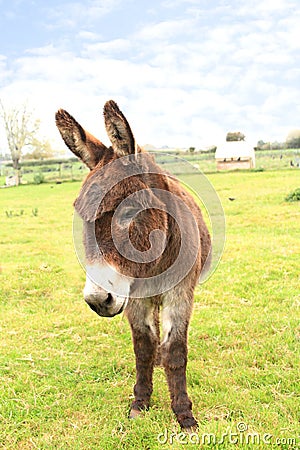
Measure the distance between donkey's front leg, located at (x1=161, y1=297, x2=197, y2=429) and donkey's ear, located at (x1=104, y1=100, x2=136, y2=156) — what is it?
46.5 inches

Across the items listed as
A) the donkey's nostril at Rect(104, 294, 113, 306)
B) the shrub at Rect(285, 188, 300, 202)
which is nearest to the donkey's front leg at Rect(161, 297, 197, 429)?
the donkey's nostril at Rect(104, 294, 113, 306)

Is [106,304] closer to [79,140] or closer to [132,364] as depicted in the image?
[79,140]

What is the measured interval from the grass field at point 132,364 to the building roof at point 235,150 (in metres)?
31.2

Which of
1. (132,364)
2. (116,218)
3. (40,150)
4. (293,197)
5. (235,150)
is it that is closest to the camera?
(116,218)

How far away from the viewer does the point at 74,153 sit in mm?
3049

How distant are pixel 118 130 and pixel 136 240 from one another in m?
0.66

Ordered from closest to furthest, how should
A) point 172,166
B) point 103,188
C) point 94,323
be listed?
1. point 103,188
2. point 172,166
3. point 94,323

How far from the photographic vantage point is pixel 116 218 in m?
2.63

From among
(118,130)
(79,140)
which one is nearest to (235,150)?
(79,140)

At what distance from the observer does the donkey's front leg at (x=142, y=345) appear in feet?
11.6

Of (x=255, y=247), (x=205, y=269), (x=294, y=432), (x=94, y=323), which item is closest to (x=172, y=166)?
(x=205, y=269)

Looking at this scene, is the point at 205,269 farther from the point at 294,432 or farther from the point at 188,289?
the point at 294,432

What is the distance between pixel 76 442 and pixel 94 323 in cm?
244

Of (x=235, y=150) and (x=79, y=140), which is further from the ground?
(x=235, y=150)
